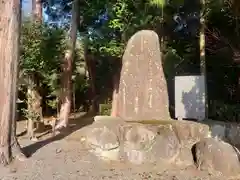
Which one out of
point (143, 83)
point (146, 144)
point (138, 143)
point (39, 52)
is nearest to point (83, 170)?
point (138, 143)

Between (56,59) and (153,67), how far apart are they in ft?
19.2

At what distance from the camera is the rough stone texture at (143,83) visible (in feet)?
28.0

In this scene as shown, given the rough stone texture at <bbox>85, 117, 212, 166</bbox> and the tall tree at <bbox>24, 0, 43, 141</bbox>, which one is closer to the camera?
the rough stone texture at <bbox>85, 117, 212, 166</bbox>

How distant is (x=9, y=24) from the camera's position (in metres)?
8.04

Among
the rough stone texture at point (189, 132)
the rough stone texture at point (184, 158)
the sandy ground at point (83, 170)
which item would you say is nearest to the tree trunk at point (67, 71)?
the sandy ground at point (83, 170)

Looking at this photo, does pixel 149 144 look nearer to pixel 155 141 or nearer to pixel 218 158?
pixel 155 141

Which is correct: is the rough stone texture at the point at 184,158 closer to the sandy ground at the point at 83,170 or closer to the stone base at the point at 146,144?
the stone base at the point at 146,144

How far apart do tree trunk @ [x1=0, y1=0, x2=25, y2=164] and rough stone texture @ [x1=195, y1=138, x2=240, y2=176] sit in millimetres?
3716

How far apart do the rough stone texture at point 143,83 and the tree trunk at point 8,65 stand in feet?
7.62

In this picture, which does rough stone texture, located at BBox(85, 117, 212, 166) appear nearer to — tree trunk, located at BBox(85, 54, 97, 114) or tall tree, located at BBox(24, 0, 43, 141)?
tall tree, located at BBox(24, 0, 43, 141)

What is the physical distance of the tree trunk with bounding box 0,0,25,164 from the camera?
26.4ft

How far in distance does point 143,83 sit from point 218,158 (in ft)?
7.96

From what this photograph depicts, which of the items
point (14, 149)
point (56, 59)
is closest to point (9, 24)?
point (14, 149)

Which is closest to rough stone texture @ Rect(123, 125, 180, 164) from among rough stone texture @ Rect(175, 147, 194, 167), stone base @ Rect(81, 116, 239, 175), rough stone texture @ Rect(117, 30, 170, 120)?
stone base @ Rect(81, 116, 239, 175)
